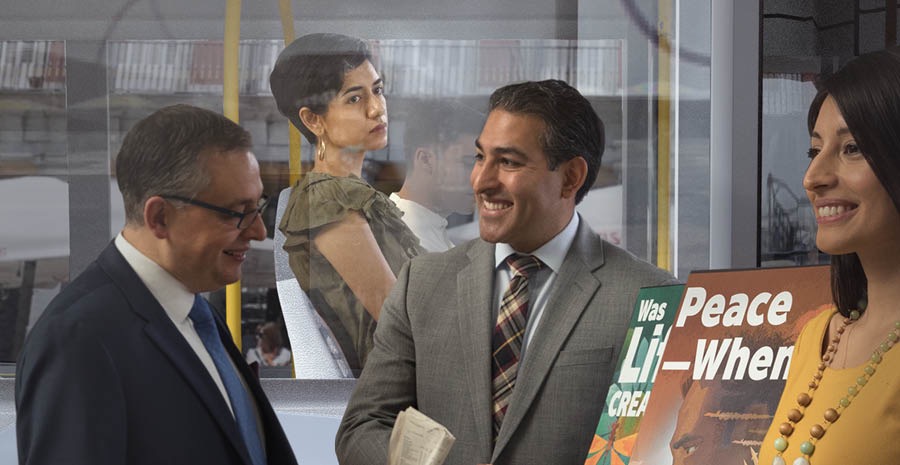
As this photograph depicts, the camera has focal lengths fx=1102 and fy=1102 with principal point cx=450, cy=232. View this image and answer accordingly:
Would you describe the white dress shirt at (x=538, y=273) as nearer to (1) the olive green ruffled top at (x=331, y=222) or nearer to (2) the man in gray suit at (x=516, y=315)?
(2) the man in gray suit at (x=516, y=315)

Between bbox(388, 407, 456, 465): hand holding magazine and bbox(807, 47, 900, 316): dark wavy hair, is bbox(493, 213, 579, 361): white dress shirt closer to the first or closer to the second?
bbox(388, 407, 456, 465): hand holding magazine

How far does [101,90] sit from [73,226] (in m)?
0.40

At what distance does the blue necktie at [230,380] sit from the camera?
2.01 meters

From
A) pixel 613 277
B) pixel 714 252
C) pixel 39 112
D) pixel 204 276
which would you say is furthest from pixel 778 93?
pixel 39 112

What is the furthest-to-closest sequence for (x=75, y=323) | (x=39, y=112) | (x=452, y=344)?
(x=39, y=112) < (x=452, y=344) < (x=75, y=323)

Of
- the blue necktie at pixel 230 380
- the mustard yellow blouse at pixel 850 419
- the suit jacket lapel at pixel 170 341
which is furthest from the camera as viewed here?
the blue necktie at pixel 230 380

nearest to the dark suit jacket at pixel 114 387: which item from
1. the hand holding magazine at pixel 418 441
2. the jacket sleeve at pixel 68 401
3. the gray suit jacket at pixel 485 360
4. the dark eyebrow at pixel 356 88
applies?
the jacket sleeve at pixel 68 401

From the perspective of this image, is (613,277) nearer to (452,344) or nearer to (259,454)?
(452,344)

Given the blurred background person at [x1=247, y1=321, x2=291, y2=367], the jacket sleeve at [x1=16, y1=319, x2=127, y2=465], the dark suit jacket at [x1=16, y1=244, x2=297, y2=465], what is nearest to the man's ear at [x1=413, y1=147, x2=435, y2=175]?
the blurred background person at [x1=247, y1=321, x2=291, y2=367]

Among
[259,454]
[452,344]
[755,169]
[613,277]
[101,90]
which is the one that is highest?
[101,90]

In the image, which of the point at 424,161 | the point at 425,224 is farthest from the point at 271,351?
the point at 424,161

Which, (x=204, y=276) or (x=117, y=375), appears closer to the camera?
(x=117, y=375)

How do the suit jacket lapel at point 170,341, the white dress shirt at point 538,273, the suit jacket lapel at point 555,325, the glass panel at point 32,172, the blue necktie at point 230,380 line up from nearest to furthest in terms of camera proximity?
the suit jacket lapel at point 170,341, the blue necktie at point 230,380, the suit jacket lapel at point 555,325, the white dress shirt at point 538,273, the glass panel at point 32,172

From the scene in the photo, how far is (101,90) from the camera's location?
3170 millimetres
